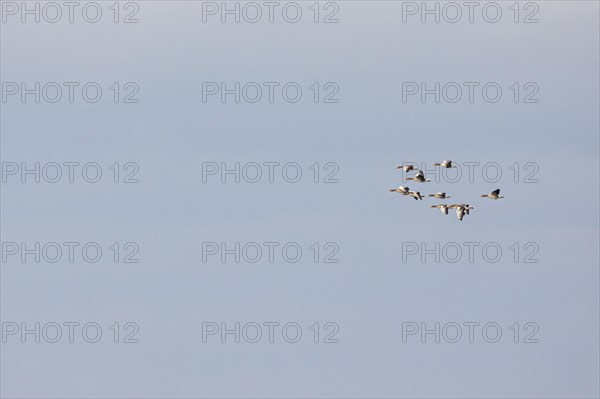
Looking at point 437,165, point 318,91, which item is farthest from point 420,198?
point 318,91

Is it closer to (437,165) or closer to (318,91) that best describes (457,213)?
(437,165)

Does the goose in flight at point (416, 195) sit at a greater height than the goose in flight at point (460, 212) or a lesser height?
greater

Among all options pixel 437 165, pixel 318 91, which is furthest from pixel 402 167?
pixel 318 91

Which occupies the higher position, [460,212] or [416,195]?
[416,195]

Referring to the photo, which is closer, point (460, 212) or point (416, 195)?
point (416, 195)

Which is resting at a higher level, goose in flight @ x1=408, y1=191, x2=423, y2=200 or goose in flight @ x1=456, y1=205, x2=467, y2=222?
goose in flight @ x1=408, y1=191, x2=423, y2=200

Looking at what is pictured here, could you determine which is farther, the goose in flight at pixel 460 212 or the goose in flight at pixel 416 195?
the goose in flight at pixel 460 212

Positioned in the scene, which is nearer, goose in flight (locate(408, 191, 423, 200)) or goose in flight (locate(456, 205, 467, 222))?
goose in flight (locate(408, 191, 423, 200))

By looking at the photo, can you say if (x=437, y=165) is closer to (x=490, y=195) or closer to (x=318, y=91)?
(x=490, y=195)

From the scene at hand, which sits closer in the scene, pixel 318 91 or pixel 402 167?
pixel 402 167
